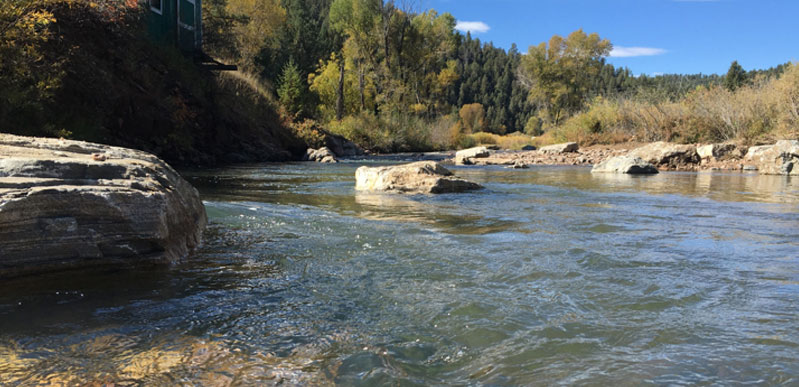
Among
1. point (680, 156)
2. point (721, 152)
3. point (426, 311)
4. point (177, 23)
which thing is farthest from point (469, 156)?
point (426, 311)

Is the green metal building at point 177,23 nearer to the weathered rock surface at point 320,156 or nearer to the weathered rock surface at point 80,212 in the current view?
the weathered rock surface at point 320,156

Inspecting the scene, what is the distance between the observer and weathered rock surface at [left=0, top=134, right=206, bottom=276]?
9.35 feet

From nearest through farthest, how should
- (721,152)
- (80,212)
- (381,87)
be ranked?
(80,212) → (721,152) → (381,87)

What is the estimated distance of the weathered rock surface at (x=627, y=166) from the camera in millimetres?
14148

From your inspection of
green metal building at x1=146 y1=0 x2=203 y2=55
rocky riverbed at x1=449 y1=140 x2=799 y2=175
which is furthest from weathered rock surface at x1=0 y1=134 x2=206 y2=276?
green metal building at x1=146 y1=0 x2=203 y2=55

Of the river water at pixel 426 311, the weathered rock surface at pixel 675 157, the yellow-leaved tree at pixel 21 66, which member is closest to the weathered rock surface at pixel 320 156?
the yellow-leaved tree at pixel 21 66

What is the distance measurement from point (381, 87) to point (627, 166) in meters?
→ 24.2

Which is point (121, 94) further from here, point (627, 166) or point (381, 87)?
point (381, 87)

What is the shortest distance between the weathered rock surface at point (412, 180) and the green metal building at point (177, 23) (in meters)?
15.1

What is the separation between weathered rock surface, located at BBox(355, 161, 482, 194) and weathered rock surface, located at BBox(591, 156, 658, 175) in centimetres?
708

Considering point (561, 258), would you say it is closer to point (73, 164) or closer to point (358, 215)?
point (358, 215)

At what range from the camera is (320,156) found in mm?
20516

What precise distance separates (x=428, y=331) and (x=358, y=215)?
360cm

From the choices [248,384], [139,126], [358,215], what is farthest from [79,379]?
[139,126]
